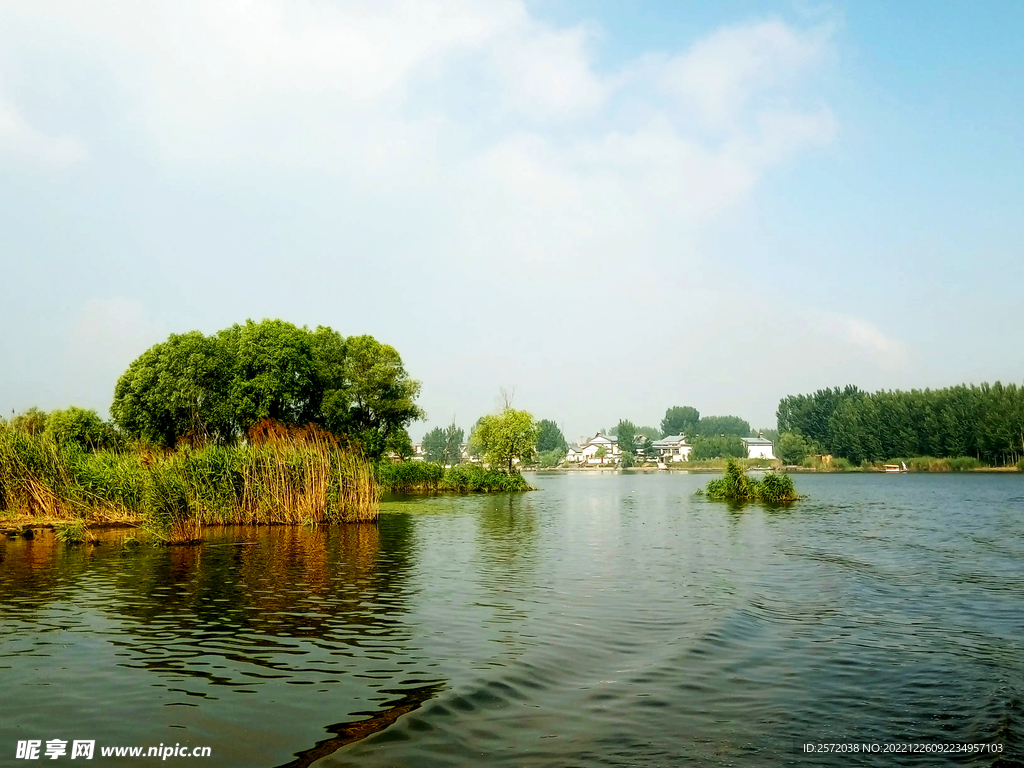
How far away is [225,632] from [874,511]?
3825cm

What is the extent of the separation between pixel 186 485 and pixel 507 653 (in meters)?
16.7

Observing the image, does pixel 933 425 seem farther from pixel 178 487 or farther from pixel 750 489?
pixel 178 487

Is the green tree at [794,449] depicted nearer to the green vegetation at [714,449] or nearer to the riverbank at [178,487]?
the green vegetation at [714,449]

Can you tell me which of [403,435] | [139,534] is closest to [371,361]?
[403,435]

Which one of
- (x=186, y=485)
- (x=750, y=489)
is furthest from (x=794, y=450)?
(x=186, y=485)

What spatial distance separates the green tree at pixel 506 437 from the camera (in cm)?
6969

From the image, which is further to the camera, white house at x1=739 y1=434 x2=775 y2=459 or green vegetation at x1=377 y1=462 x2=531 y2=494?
white house at x1=739 y1=434 x2=775 y2=459

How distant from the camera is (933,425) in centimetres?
10969

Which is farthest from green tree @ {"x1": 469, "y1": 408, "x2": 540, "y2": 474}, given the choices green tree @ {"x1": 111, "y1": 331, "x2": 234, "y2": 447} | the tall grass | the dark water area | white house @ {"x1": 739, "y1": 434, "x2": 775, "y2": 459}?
white house @ {"x1": 739, "y1": 434, "x2": 775, "y2": 459}

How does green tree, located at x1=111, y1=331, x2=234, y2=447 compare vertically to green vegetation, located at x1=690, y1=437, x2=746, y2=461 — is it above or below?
above

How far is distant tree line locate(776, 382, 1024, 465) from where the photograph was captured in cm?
9988

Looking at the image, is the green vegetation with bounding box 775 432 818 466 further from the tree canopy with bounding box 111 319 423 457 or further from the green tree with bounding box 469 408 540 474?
the tree canopy with bounding box 111 319 423 457

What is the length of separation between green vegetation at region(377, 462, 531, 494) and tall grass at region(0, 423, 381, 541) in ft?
83.6

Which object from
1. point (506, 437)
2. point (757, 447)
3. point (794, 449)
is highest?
point (506, 437)
